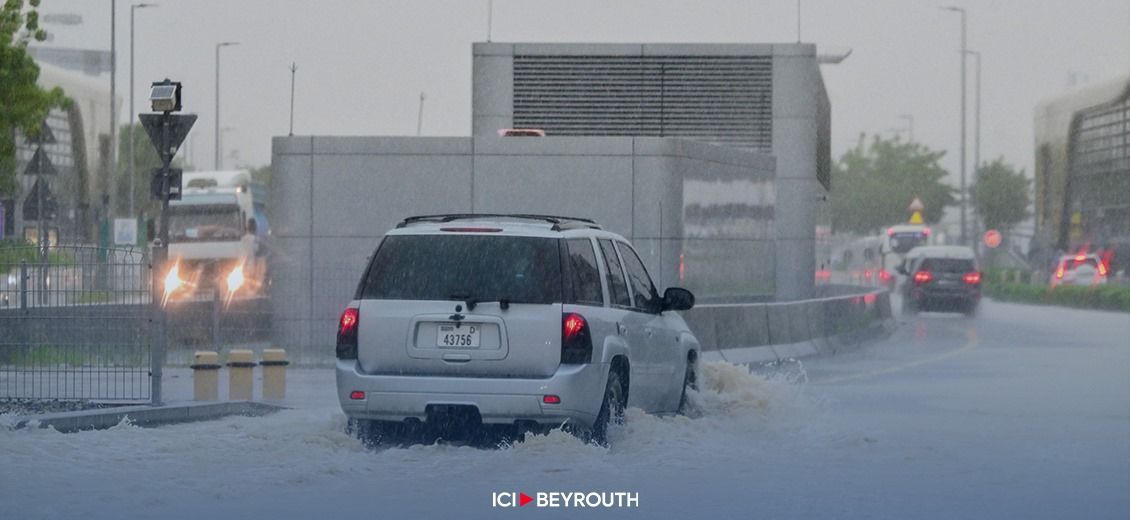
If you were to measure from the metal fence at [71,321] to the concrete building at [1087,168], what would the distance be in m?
59.8

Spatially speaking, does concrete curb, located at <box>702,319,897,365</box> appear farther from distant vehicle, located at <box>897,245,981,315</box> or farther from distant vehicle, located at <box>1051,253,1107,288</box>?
distant vehicle, located at <box>1051,253,1107,288</box>

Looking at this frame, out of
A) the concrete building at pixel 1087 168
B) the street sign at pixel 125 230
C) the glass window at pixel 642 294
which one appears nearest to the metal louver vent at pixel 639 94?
the street sign at pixel 125 230

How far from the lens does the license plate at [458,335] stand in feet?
41.3

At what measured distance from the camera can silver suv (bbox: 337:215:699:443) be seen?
12.5m

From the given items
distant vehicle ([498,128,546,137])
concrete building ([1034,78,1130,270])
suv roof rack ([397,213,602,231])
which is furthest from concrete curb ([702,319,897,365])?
concrete building ([1034,78,1130,270])

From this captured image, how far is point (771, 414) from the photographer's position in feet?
53.7

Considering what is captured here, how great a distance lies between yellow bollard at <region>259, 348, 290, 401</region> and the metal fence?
2.00m

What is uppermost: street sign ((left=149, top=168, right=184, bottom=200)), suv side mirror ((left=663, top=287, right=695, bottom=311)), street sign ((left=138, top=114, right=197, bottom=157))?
street sign ((left=138, top=114, right=197, bottom=157))

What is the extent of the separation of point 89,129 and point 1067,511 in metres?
65.5

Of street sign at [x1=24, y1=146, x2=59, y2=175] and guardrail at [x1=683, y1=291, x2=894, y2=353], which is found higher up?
street sign at [x1=24, y1=146, x2=59, y2=175]

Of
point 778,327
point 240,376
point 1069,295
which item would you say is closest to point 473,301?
point 240,376

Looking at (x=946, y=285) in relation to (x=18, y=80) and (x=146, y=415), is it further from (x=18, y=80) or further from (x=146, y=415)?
(x=146, y=415)

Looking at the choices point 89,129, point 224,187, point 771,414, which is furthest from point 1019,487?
point 89,129

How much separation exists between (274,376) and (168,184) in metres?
2.14
